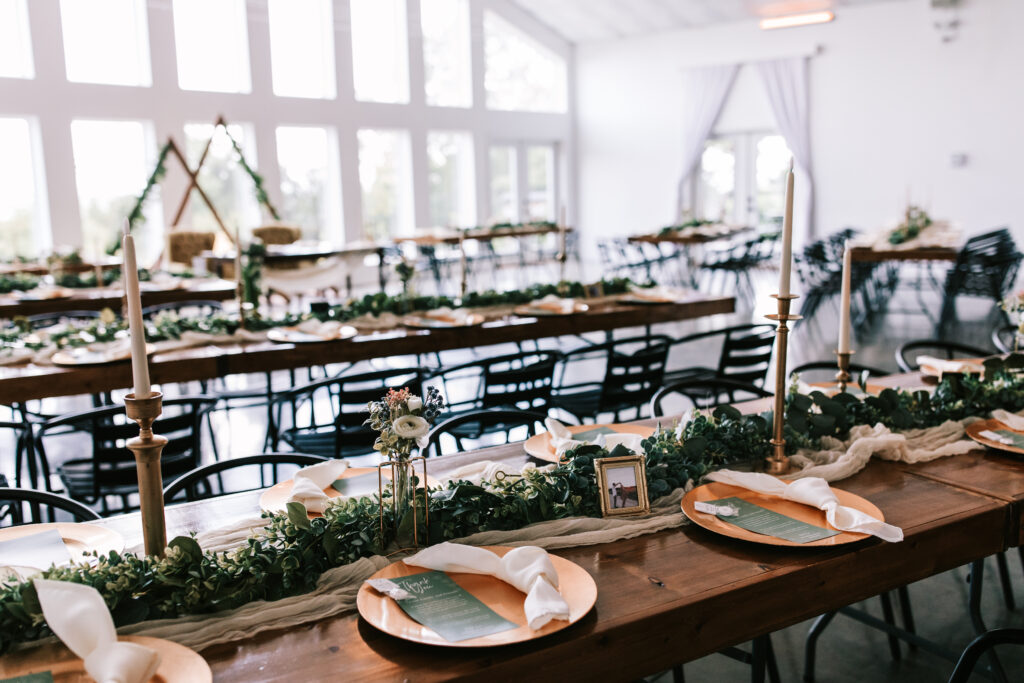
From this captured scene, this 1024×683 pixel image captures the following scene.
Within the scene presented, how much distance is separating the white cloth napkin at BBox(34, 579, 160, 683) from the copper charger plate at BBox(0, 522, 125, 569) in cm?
32

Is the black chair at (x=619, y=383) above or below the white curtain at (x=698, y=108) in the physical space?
below

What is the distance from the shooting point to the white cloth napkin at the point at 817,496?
1.65 metres

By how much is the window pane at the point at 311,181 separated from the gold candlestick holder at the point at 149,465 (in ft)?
35.8

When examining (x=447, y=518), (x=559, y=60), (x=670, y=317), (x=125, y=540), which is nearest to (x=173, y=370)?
(x=125, y=540)

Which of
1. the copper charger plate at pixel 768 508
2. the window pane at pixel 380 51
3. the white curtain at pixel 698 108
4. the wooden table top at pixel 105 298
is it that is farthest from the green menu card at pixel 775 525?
the white curtain at pixel 698 108

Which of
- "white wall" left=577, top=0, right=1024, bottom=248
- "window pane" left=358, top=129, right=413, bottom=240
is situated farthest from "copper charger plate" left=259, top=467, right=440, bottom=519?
"window pane" left=358, top=129, right=413, bottom=240

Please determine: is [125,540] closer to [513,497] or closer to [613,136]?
[513,497]

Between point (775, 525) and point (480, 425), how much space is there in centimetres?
192

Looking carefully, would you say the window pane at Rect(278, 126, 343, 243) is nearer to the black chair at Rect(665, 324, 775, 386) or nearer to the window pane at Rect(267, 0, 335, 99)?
the window pane at Rect(267, 0, 335, 99)

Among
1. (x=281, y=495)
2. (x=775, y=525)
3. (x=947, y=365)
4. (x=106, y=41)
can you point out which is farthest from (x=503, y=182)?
(x=775, y=525)

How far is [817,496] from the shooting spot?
178cm

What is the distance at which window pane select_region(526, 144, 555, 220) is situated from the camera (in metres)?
15.5

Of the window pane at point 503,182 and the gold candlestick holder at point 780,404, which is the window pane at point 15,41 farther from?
the gold candlestick holder at point 780,404

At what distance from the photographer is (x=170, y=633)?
4.37 feet
